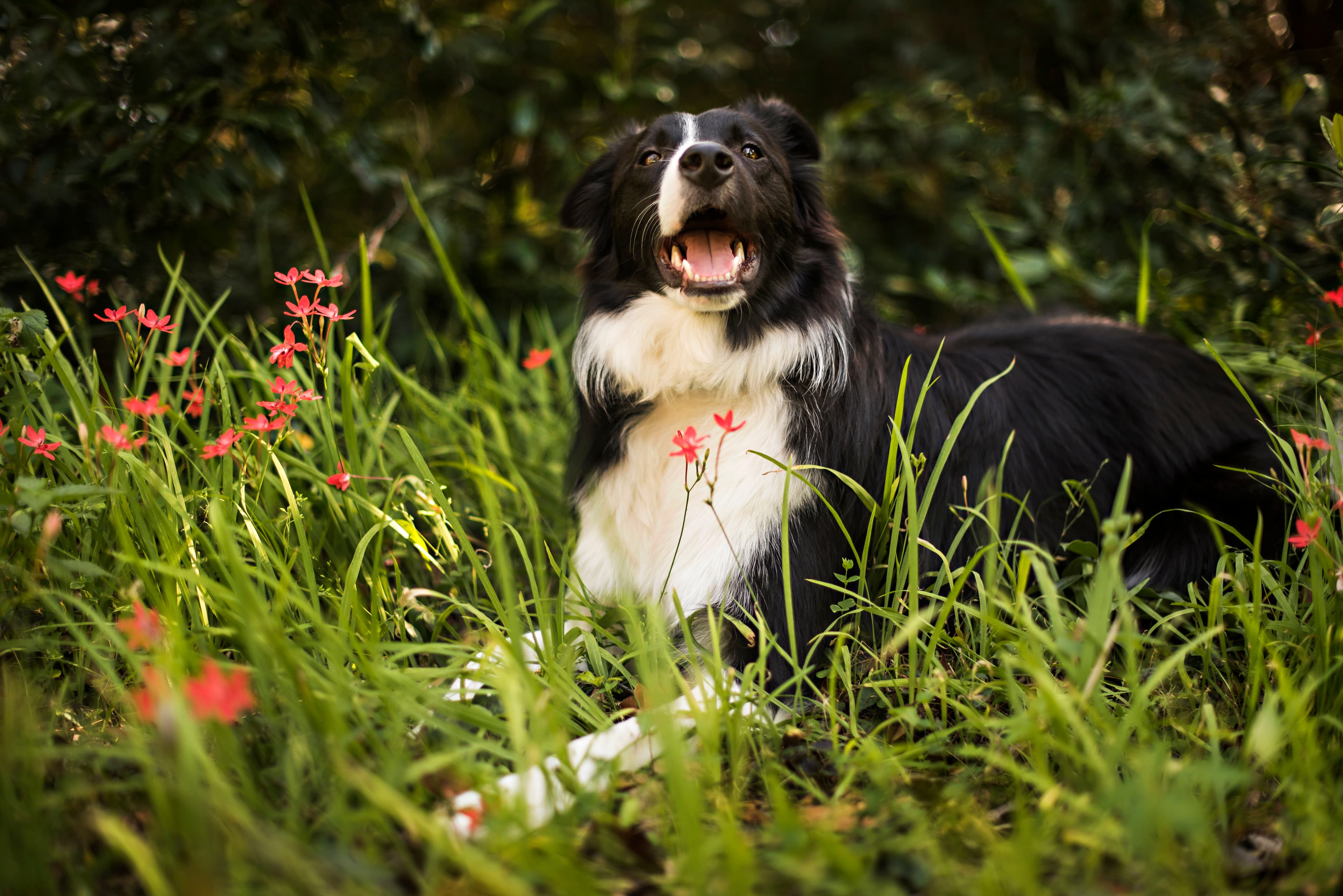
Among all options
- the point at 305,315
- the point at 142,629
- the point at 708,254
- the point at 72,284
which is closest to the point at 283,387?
the point at 305,315

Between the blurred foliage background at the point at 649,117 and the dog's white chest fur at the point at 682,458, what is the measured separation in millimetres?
1009

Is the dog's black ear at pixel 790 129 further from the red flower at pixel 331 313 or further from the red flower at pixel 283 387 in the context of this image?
the red flower at pixel 283 387

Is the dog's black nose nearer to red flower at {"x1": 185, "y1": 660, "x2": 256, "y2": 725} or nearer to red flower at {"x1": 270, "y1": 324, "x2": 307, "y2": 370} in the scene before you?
red flower at {"x1": 270, "y1": 324, "x2": 307, "y2": 370}

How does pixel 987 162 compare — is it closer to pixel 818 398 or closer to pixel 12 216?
pixel 818 398

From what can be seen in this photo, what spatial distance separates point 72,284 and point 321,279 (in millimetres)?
934

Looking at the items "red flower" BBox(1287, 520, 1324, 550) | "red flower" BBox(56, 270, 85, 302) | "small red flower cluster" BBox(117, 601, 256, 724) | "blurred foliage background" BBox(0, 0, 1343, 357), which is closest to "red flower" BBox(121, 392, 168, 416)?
"small red flower cluster" BBox(117, 601, 256, 724)

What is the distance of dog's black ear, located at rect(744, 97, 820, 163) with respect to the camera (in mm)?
2934

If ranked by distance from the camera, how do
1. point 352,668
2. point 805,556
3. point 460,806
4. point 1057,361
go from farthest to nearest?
point 1057,361 < point 805,556 < point 352,668 < point 460,806

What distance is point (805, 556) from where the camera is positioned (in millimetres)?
2324

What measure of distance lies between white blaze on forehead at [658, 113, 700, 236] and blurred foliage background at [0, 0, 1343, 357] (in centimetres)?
104

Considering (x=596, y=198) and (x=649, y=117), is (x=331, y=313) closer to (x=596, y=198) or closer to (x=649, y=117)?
(x=596, y=198)

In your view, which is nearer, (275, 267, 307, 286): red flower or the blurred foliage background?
(275, 267, 307, 286): red flower

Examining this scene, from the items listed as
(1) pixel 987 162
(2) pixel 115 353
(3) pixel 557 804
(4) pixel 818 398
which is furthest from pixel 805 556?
(1) pixel 987 162

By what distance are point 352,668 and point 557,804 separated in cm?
69
